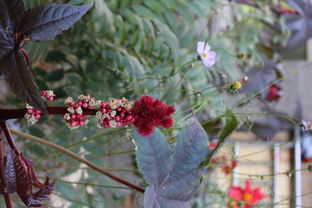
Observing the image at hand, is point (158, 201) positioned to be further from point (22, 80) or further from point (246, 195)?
point (246, 195)

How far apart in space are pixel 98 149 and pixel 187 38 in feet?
0.89

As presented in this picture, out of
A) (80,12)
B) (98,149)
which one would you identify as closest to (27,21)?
(80,12)

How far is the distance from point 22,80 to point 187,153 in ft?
0.54

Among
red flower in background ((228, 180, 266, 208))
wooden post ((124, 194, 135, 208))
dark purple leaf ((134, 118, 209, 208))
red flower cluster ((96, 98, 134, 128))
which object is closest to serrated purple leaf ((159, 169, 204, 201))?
dark purple leaf ((134, 118, 209, 208))

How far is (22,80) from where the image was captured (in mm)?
286

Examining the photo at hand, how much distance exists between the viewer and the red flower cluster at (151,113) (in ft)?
0.99

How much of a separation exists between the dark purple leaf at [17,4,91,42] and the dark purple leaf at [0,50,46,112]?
20 mm

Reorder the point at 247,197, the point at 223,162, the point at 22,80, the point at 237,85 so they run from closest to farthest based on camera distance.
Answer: the point at 22,80, the point at 237,85, the point at 223,162, the point at 247,197

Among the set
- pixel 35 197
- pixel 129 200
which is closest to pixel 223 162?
pixel 35 197

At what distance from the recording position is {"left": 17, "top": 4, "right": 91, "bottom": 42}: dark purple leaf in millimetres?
295

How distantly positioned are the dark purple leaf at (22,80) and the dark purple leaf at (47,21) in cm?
2

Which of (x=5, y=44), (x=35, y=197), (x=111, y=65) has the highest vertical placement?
(x=111, y=65)

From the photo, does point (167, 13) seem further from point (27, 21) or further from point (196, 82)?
point (27, 21)

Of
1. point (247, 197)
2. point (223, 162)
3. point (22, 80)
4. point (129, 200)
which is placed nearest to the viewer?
point (22, 80)
